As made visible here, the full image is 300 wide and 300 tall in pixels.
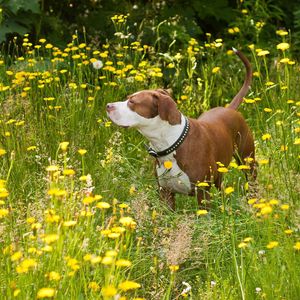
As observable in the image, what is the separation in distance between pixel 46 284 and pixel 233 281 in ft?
3.07

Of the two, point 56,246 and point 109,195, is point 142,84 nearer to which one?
point 109,195

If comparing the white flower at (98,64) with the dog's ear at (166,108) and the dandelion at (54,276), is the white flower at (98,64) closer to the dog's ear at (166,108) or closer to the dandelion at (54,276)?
the dog's ear at (166,108)

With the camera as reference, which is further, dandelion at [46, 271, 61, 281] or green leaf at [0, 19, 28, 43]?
green leaf at [0, 19, 28, 43]

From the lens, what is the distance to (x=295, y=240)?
306 cm

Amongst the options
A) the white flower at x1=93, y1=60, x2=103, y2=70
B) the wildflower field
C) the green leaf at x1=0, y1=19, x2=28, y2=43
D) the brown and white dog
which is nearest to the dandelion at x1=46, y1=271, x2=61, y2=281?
the wildflower field

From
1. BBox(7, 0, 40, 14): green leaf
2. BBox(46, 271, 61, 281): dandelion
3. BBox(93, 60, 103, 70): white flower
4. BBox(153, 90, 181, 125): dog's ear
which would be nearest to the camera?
BBox(46, 271, 61, 281): dandelion

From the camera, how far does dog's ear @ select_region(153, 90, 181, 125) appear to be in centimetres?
391

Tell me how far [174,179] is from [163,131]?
0.84 feet

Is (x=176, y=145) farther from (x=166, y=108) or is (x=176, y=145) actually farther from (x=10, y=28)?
(x=10, y=28)

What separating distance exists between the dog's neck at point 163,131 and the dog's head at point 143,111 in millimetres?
20

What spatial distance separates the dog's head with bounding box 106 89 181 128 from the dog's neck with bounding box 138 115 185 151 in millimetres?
20

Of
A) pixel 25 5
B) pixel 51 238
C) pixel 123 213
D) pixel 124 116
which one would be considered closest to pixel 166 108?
pixel 124 116

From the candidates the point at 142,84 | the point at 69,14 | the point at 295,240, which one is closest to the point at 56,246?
the point at 295,240

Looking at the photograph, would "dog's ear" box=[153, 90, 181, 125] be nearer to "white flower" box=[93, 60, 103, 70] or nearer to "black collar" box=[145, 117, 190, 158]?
"black collar" box=[145, 117, 190, 158]
